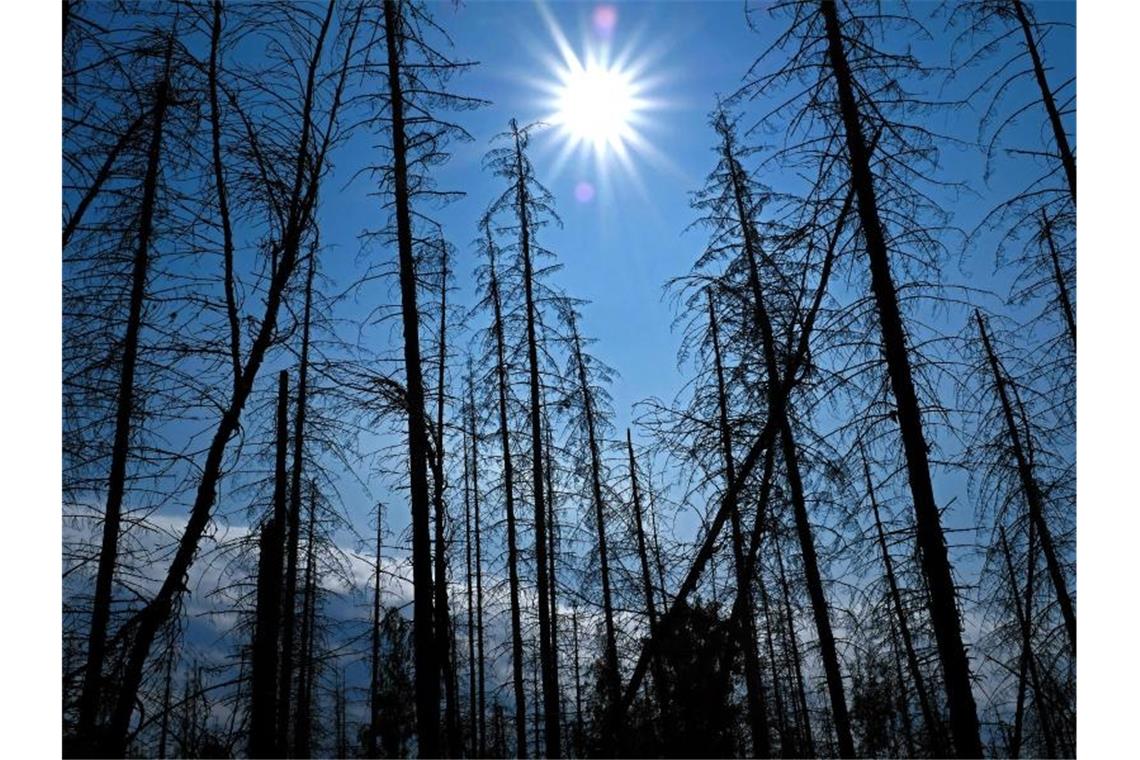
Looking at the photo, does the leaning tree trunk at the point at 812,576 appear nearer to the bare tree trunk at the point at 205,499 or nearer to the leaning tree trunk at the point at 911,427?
the leaning tree trunk at the point at 911,427

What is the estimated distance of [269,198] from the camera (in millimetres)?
→ 4461

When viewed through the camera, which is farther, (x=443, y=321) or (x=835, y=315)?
(x=443, y=321)

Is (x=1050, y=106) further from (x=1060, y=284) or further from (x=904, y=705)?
(x=904, y=705)

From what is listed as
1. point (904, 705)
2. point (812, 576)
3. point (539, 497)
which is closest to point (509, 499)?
point (539, 497)

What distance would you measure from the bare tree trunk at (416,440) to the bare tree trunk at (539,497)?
22.7 feet

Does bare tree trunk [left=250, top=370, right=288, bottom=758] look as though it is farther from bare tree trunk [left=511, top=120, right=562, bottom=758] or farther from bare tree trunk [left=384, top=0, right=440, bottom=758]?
bare tree trunk [left=511, top=120, right=562, bottom=758]

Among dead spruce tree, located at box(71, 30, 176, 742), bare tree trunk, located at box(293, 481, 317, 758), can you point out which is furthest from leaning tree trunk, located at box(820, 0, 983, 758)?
bare tree trunk, located at box(293, 481, 317, 758)

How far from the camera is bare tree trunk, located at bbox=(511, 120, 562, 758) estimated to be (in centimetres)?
1302

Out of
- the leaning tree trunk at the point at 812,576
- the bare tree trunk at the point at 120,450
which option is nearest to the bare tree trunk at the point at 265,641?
the bare tree trunk at the point at 120,450

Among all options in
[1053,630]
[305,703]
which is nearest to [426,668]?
[1053,630]

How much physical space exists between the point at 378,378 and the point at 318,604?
17.5 meters

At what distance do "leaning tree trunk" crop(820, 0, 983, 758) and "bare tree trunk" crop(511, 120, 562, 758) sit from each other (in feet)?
27.4
